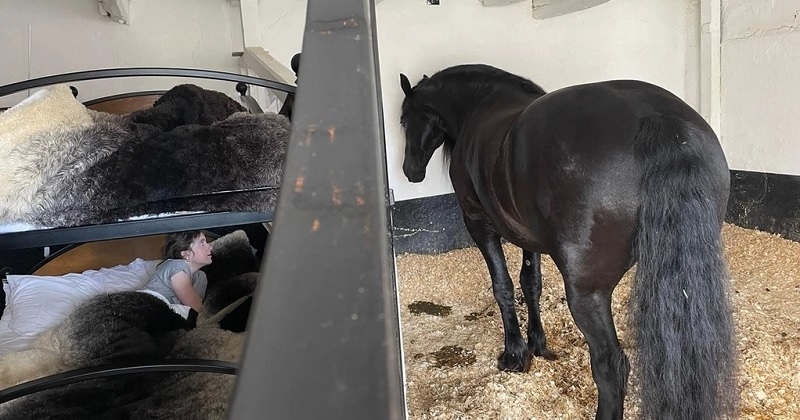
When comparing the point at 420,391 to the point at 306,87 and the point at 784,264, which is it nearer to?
the point at 306,87

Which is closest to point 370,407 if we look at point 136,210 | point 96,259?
point 136,210

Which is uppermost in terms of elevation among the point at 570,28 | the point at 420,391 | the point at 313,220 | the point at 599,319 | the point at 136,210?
the point at 570,28

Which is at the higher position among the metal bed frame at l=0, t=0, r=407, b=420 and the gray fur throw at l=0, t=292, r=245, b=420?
the metal bed frame at l=0, t=0, r=407, b=420

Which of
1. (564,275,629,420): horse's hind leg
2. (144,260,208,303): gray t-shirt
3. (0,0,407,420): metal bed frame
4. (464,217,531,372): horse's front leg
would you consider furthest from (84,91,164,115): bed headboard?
(0,0,407,420): metal bed frame

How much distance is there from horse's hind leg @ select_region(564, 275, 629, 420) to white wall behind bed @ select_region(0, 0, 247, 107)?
223cm

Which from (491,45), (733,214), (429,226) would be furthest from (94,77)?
(733,214)

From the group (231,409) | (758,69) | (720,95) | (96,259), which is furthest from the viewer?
(720,95)

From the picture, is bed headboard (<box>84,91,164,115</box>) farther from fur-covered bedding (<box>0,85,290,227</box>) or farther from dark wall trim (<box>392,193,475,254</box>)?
dark wall trim (<box>392,193,475,254</box>)

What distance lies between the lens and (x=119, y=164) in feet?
2.85

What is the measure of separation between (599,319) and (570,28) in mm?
2717

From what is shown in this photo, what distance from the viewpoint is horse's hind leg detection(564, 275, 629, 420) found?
1.29 m

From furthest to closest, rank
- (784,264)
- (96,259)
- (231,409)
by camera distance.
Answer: (784,264)
(96,259)
(231,409)

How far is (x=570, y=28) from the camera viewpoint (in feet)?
11.4

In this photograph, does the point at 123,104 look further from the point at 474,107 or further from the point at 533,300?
the point at 533,300
